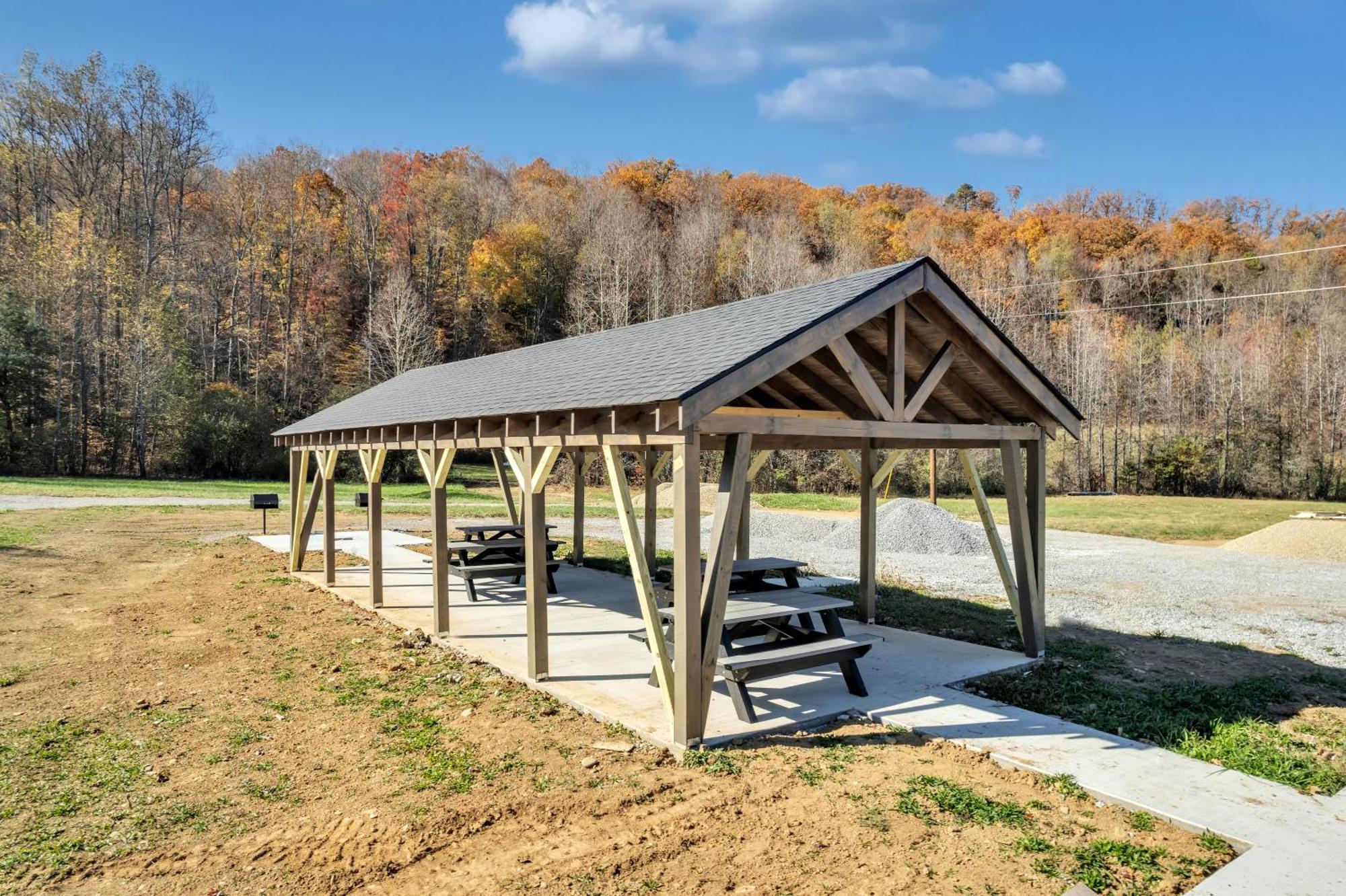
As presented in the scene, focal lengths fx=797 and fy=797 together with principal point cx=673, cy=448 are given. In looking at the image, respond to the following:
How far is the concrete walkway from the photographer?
149 inches

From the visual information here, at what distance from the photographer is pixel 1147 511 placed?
26.9m

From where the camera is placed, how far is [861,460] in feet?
28.8

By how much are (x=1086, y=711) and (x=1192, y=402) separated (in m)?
40.4

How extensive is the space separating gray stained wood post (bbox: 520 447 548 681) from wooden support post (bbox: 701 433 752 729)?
1.67 m

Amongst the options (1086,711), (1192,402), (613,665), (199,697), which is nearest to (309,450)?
(199,697)

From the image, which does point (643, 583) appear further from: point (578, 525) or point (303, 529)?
point (303, 529)

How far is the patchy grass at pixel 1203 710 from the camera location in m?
4.84

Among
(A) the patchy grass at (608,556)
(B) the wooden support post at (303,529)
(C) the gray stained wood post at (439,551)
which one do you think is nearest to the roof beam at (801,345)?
(C) the gray stained wood post at (439,551)

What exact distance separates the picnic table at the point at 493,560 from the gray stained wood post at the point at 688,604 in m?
4.33

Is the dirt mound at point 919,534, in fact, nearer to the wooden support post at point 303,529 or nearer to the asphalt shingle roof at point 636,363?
the asphalt shingle roof at point 636,363

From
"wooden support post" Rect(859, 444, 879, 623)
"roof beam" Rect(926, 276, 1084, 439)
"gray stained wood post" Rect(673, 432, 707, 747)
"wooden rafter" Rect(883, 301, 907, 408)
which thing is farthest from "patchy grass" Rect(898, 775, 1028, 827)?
"wooden support post" Rect(859, 444, 879, 623)

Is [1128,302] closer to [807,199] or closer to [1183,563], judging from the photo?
[807,199]

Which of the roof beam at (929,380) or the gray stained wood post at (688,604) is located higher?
the roof beam at (929,380)

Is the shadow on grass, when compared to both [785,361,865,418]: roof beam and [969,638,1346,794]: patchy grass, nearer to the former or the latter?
[969,638,1346,794]: patchy grass
